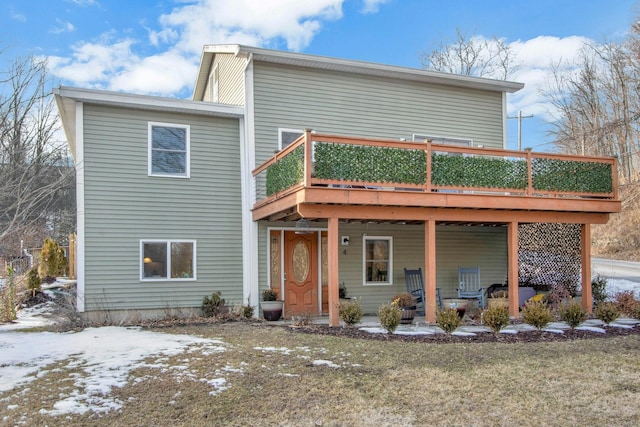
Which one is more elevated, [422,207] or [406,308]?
[422,207]

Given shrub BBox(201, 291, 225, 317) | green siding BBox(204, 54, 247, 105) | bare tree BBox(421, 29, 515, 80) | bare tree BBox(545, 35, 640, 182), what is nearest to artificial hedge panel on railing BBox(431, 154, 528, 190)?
green siding BBox(204, 54, 247, 105)

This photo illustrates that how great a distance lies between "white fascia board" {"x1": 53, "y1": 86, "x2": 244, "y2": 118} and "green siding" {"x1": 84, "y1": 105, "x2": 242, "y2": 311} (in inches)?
7.6

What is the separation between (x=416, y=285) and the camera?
12648mm

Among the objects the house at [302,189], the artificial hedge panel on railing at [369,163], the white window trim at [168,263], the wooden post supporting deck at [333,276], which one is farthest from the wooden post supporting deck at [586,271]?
the white window trim at [168,263]

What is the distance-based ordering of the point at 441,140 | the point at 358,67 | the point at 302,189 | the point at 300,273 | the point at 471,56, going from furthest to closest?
the point at 471,56, the point at 441,140, the point at 358,67, the point at 300,273, the point at 302,189

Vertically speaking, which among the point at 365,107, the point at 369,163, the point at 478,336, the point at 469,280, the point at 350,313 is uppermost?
the point at 365,107

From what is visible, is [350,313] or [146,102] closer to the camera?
[350,313]

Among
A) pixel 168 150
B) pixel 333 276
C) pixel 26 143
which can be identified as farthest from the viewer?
pixel 168 150

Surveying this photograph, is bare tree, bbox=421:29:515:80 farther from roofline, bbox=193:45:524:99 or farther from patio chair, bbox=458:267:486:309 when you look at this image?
patio chair, bbox=458:267:486:309

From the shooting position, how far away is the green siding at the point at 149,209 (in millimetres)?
10969

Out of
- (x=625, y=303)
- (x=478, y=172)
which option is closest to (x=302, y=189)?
(x=478, y=172)

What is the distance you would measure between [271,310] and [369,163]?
12.7 feet

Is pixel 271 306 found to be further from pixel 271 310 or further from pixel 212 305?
pixel 212 305

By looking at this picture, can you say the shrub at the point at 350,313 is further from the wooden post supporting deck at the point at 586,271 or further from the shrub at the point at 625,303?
the shrub at the point at 625,303
